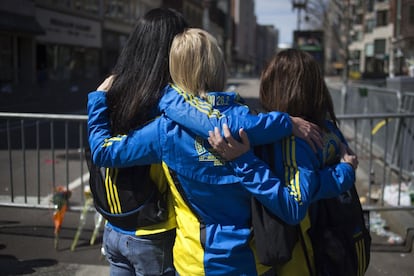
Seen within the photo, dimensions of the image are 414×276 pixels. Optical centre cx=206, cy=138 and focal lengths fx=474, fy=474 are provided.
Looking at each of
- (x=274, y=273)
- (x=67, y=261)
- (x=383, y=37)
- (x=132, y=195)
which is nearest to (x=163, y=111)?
(x=132, y=195)

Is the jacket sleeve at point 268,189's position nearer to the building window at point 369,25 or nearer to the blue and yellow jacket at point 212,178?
the blue and yellow jacket at point 212,178

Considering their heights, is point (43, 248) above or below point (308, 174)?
below

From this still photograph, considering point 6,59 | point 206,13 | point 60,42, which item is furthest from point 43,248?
point 206,13

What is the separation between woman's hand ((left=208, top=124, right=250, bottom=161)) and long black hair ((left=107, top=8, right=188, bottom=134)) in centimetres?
35

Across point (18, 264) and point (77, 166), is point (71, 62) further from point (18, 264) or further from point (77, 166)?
point (18, 264)

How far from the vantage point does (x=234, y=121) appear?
1.84m

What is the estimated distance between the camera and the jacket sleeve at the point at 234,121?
1.82 meters

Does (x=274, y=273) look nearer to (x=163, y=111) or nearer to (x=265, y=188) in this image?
(x=265, y=188)

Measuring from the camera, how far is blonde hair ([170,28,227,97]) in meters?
1.91

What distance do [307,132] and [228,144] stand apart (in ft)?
1.10

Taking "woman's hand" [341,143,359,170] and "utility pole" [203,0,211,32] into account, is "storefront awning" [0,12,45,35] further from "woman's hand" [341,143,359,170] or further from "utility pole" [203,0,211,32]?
"utility pole" [203,0,211,32]

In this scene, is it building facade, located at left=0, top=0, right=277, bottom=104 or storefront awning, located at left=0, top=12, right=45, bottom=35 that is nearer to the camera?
building facade, located at left=0, top=0, right=277, bottom=104

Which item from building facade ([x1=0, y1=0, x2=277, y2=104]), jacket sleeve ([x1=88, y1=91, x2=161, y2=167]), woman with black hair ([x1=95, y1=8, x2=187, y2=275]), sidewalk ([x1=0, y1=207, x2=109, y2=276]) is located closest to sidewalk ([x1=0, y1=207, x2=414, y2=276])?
sidewalk ([x1=0, y1=207, x2=109, y2=276])

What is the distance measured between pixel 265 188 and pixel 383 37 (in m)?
74.3
